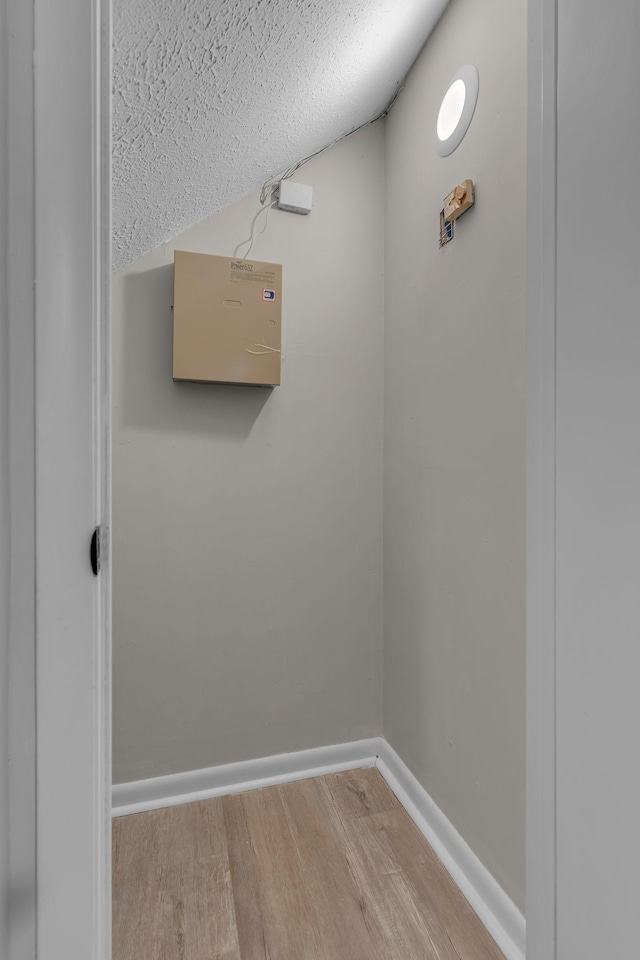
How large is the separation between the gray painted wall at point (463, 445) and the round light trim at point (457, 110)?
1.1 inches

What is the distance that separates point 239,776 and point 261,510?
836 millimetres

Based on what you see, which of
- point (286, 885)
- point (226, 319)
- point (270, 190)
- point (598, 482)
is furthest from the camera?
point (270, 190)

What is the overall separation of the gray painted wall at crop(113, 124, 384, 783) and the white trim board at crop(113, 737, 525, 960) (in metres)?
0.04

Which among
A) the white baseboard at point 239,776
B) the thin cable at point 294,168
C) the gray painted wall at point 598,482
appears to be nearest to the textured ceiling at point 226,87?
the thin cable at point 294,168

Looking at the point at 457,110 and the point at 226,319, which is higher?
the point at 457,110

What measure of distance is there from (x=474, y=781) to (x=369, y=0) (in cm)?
165

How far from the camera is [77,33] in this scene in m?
0.40

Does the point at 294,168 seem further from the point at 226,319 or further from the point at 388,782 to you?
the point at 388,782

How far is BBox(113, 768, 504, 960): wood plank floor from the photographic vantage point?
974 mm

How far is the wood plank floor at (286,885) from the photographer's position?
0.97 meters

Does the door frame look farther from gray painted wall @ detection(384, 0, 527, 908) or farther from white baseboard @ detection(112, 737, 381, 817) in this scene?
white baseboard @ detection(112, 737, 381, 817)

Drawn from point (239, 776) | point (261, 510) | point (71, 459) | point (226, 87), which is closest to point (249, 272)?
point (226, 87)

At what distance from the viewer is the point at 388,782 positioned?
147cm

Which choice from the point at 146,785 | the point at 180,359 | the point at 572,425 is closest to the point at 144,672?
the point at 146,785
